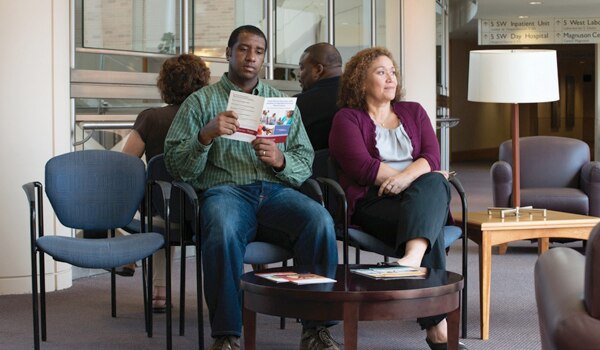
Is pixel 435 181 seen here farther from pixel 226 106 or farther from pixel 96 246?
pixel 96 246

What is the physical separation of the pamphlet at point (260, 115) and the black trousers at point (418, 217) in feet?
1.95

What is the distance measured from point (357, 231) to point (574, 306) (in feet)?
7.74

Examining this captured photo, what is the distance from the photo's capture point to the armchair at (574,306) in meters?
2.03

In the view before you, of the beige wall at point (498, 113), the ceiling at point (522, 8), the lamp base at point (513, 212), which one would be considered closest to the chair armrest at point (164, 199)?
the lamp base at point (513, 212)

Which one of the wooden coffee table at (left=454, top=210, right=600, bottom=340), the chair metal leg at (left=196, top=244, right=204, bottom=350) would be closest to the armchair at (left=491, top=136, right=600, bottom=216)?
the wooden coffee table at (left=454, top=210, right=600, bottom=340)

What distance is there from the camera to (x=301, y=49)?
27.3ft

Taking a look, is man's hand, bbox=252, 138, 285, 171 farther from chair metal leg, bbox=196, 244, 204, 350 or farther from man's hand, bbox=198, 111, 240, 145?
chair metal leg, bbox=196, 244, 204, 350

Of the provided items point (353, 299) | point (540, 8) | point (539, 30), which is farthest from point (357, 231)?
point (539, 30)

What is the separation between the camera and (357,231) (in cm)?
448

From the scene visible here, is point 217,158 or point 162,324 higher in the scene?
point 217,158

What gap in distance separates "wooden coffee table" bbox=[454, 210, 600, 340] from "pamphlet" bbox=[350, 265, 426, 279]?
105cm

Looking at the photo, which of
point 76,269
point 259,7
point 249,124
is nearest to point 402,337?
point 249,124

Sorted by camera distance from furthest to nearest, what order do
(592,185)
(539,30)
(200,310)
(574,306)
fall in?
(539,30) < (592,185) < (200,310) < (574,306)

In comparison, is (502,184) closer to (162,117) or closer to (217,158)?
(162,117)
